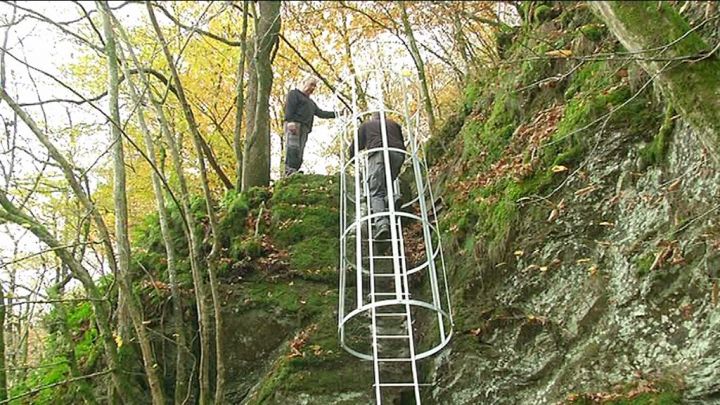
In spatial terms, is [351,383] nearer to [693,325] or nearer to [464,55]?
[693,325]

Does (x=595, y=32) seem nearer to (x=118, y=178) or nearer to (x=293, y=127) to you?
(x=293, y=127)

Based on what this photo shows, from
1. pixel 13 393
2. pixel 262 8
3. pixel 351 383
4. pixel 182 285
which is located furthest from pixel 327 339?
pixel 262 8

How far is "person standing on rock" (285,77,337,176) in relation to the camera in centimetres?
877

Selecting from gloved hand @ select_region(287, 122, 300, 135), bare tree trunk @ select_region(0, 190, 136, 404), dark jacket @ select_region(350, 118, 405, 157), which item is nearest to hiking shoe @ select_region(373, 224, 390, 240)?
dark jacket @ select_region(350, 118, 405, 157)

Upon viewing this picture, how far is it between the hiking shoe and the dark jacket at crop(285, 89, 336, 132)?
3103mm

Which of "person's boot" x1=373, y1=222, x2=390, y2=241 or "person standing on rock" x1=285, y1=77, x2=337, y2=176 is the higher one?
"person standing on rock" x1=285, y1=77, x2=337, y2=176

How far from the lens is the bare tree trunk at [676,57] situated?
2.53 meters

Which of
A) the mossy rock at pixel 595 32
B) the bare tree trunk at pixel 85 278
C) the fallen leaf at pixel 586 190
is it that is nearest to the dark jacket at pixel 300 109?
the mossy rock at pixel 595 32

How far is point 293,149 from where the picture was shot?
29.0 feet

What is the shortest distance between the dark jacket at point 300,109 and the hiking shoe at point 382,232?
310 centimetres

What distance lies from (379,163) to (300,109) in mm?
2695

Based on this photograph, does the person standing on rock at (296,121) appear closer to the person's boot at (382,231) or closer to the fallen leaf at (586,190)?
the person's boot at (382,231)

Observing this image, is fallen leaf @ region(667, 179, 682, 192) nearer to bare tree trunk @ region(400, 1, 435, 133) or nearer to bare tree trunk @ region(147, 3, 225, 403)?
bare tree trunk @ region(147, 3, 225, 403)

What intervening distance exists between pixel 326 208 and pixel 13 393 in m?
3.76
